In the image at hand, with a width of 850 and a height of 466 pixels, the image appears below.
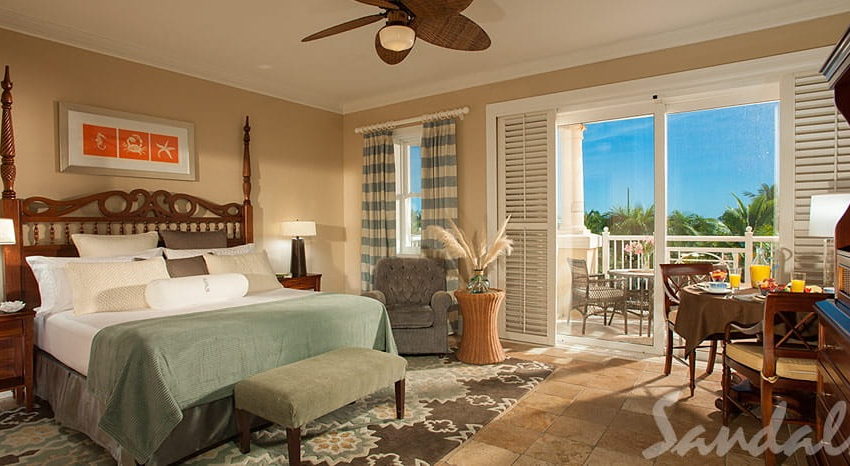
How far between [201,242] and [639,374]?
3.73 meters

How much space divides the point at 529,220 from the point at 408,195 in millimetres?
1545

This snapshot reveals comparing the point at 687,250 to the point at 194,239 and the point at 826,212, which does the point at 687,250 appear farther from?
the point at 194,239

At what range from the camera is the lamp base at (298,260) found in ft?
16.2

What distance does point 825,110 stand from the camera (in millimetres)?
3291

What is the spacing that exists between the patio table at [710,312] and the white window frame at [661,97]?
1077mm

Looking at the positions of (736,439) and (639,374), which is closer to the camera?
(736,439)

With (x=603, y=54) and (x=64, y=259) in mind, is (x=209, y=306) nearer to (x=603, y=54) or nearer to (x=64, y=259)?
(x=64, y=259)

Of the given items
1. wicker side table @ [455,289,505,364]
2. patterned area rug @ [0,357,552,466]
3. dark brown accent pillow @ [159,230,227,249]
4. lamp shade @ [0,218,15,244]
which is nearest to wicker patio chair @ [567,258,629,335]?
wicker side table @ [455,289,505,364]

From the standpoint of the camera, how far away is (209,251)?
13.1ft

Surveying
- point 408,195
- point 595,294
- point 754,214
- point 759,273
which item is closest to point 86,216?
point 408,195

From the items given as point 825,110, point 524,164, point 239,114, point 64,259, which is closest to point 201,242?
point 64,259

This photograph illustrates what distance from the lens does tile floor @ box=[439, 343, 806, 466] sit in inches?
94.0

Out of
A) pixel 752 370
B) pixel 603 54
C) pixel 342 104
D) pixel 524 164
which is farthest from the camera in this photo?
pixel 342 104

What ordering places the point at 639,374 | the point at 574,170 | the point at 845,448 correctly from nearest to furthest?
the point at 845,448
the point at 639,374
the point at 574,170
